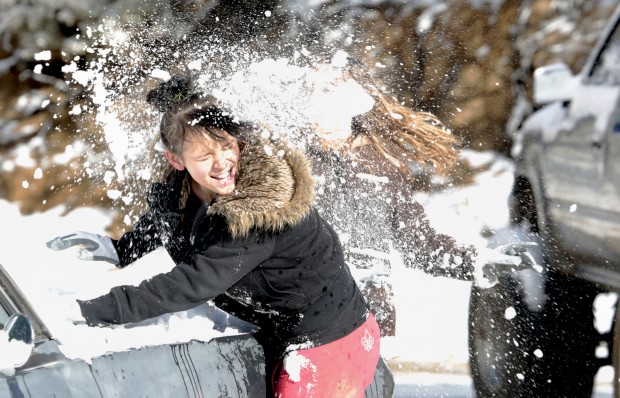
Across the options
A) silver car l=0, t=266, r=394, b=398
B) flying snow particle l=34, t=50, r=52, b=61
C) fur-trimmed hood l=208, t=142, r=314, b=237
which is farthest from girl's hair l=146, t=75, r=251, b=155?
flying snow particle l=34, t=50, r=52, b=61

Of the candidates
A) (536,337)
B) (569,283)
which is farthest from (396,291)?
(569,283)

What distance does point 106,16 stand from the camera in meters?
4.56

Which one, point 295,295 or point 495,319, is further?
point 495,319

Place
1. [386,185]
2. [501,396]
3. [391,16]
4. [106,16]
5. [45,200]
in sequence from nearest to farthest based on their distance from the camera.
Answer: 1. [386,185]
2. [501,396]
3. [106,16]
4. [45,200]
5. [391,16]

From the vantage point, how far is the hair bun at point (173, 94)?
7.20ft

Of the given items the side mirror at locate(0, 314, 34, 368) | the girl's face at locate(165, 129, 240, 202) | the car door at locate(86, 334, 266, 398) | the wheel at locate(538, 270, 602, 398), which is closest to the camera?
the side mirror at locate(0, 314, 34, 368)

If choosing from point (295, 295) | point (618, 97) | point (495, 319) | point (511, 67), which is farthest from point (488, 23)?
point (295, 295)

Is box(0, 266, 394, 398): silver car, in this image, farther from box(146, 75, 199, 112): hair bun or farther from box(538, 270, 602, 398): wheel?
box(538, 270, 602, 398): wheel

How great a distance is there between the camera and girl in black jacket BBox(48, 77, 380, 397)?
1906 millimetres

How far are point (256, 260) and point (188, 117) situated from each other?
51 centimetres

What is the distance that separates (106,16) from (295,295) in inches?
125

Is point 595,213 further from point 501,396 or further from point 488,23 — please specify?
point 488,23

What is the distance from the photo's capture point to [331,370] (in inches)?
84.9

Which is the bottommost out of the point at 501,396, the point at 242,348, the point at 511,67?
the point at 501,396
